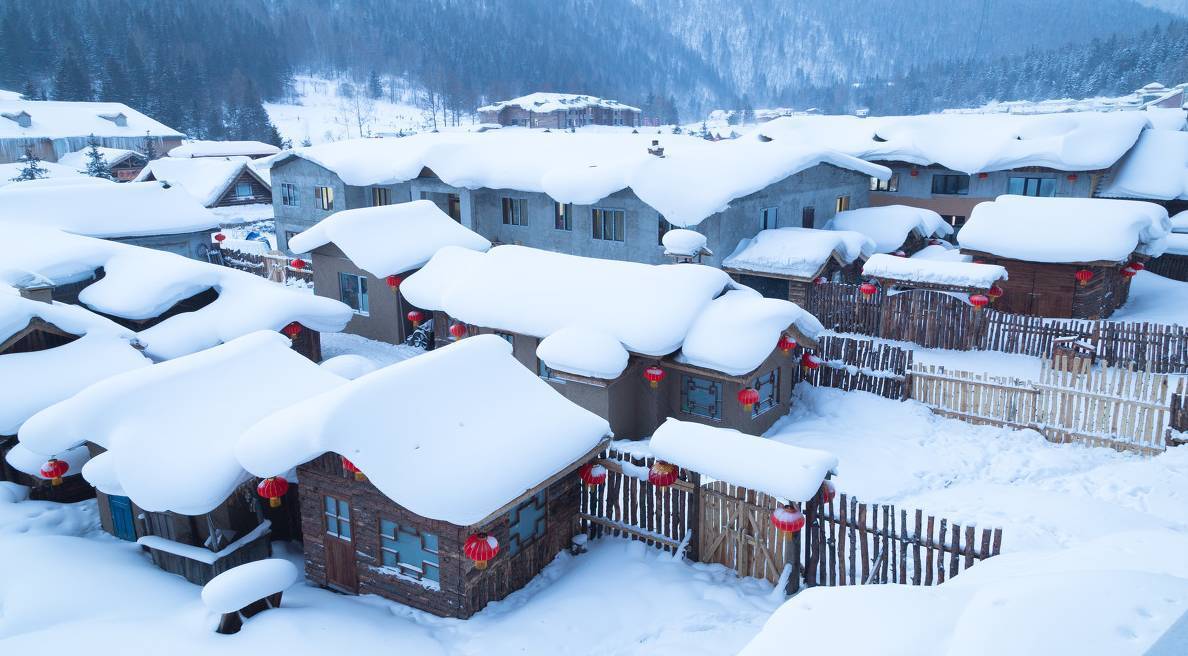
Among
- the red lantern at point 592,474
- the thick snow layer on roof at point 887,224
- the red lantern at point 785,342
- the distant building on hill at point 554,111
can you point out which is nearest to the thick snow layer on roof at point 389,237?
the red lantern at point 785,342

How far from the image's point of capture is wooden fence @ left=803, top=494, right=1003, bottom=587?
9953 millimetres

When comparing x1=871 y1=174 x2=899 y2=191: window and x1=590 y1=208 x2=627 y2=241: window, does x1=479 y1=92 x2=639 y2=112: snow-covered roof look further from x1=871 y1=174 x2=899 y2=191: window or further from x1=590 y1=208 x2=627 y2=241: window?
x1=590 y1=208 x2=627 y2=241: window

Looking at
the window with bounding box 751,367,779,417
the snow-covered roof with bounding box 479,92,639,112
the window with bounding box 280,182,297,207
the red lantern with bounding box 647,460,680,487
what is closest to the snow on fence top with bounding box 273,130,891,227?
the window with bounding box 280,182,297,207

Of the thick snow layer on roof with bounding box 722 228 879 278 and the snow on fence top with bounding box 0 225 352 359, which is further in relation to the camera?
the thick snow layer on roof with bounding box 722 228 879 278

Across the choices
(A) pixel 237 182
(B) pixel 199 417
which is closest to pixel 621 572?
(B) pixel 199 417

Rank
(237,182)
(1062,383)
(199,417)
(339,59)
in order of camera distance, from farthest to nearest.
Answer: (339,59), (237,182), (1062,383), (199,417)

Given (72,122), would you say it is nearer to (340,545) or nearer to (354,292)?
(354,292)

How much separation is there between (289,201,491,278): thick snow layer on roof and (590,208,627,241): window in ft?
16.2

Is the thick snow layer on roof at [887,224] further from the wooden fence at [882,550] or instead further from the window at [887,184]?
the wooden fence at [882,550]

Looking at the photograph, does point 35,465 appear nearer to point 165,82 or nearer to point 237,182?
point 237,182

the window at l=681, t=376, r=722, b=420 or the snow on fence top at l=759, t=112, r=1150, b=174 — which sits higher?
the snow on fence top at l=759, t=112, r=1150, b=174

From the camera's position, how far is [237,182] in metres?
55.9

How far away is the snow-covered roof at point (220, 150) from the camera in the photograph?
77125 mm

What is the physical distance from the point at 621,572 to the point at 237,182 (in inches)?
2110
